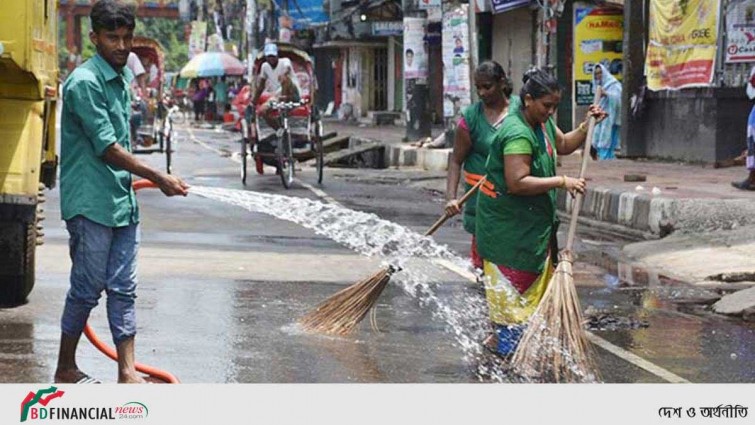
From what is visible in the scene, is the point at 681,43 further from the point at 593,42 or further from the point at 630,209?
the point at 630,209

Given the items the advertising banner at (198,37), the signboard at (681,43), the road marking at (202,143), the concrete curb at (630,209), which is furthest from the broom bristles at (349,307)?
the advertising banner at (198,37)

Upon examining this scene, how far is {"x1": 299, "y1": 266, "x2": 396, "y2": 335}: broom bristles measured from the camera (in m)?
8.95

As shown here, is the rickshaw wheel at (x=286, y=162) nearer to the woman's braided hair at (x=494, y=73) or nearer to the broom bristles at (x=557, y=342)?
the woman's braided hair at (x=494, y=73)

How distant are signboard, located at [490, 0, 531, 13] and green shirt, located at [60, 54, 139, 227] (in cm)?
2289

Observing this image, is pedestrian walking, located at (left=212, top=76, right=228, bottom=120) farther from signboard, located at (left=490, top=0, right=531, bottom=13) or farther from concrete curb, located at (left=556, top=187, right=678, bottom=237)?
concrete curb, located at (left=556, top=187, right=678, bottom=237)

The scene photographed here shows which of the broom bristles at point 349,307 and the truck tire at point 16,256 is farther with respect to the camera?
the truck tire at point 16,256

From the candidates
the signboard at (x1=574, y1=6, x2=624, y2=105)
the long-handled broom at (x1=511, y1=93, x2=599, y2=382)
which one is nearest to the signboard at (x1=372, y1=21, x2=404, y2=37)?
the signboard at (x1=574, y1=6, x2=624, y2=105)

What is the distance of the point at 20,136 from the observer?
9.09m

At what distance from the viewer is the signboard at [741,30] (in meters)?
20.2

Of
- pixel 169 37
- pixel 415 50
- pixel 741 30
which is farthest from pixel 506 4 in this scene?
pixel 169 37

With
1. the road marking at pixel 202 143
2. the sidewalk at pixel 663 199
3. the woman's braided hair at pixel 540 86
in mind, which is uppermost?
the woman's braided hair at pixel 540 86

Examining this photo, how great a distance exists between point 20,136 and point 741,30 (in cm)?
1342

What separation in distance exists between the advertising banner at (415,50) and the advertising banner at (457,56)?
2.87m

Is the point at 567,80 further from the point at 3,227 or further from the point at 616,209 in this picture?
the point at 3,227
